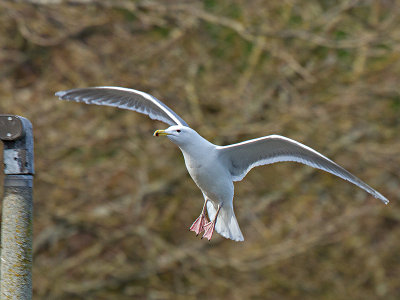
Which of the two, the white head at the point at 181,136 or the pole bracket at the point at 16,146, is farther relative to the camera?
the white head at the point at 181,136

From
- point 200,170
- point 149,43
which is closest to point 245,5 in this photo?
point 149,43

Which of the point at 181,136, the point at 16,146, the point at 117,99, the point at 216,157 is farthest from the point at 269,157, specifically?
the point at 16,146

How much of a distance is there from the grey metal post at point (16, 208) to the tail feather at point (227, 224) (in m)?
1.07

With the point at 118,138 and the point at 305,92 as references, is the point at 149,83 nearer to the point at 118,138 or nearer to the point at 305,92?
the point at 118,138

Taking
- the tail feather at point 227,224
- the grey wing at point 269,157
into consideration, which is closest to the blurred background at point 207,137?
the tail feather at point 227,224

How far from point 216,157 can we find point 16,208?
0.90m

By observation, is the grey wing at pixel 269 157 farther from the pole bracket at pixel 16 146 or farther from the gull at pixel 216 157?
the pole bracket at pixel 16 146

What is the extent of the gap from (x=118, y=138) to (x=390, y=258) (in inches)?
116


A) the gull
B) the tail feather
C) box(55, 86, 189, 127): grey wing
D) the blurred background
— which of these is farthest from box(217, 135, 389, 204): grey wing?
the blurred background

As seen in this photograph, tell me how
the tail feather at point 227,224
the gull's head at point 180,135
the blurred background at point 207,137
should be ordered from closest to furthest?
1. the gull's head at point 180,135
2. the tail feather at point 227,224
3. the blurred background at point 207,137

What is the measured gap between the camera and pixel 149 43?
6.79 meters

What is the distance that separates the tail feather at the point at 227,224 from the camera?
11.0 ft

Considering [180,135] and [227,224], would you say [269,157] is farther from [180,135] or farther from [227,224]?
[180,135]

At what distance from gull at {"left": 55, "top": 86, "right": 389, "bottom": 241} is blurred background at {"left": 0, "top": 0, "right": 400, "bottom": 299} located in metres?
2.59
